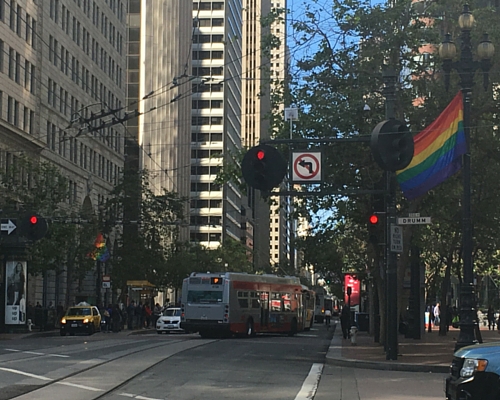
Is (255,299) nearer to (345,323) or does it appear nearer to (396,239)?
(345,323)

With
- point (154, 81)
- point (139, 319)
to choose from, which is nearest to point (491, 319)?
point (139, 319)

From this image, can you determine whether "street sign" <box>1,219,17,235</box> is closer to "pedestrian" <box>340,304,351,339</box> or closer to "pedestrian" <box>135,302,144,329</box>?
"pedestrian" <box>340,304,351,339</box>

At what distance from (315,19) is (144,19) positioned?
271 ft

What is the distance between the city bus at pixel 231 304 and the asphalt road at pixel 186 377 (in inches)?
563

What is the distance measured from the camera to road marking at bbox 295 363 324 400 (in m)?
16.8

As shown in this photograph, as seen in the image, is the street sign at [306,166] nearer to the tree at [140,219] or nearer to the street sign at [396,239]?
the street sign at [396,239]

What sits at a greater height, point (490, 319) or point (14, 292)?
point (14, 292)

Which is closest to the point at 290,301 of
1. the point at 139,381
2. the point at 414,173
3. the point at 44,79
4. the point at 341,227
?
the point at 341,227

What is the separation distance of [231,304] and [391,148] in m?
24.4

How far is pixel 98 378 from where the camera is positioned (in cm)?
1939

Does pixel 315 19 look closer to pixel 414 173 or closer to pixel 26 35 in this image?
pixel 414 173

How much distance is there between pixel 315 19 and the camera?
98.7 ft

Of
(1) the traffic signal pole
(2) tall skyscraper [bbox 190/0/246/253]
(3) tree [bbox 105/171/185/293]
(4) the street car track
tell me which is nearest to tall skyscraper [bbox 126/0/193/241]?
(2) tall skyscraper [bbox 190/0/246/253]

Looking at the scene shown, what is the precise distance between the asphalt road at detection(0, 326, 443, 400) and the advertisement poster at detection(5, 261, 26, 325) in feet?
58.2
